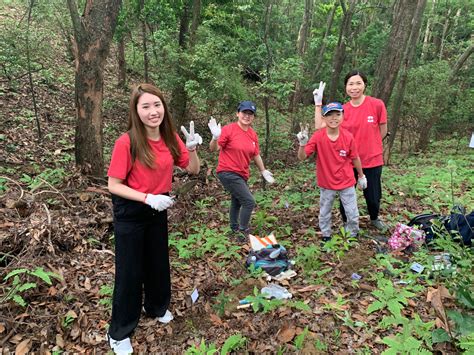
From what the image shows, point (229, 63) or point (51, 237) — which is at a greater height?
point (229, 63)

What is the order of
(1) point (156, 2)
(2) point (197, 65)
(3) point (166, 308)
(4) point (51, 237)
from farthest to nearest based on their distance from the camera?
(1) point (156, 2) < (2) point (197, 65) < (4) point (51, 237) < (3) point (166, 308)

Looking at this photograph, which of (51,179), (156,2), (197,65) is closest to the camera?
(51,179)

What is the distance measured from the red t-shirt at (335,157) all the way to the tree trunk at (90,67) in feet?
10.9

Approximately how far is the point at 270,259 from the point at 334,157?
4.87 feet

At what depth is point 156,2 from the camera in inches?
400

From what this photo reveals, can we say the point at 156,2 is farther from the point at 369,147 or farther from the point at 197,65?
the point at 369,147

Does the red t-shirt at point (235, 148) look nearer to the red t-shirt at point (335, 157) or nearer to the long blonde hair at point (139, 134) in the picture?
the red t-shirt at point (335, 157)

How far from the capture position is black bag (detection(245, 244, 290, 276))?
4059 mm

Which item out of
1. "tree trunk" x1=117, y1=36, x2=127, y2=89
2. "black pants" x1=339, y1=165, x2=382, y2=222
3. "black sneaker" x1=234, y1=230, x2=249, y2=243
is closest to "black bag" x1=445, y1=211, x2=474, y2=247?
"black pants" x1=339, y1=165, x2=382, y2=222

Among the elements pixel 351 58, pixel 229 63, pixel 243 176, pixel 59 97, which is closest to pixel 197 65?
pixel 229 63

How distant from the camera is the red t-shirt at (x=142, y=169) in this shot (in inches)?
108

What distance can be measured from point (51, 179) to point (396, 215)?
18.8ft

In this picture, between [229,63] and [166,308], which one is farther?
[229,63]

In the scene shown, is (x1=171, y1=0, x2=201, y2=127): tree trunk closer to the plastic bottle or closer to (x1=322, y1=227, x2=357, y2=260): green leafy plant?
(x1=322, y1=227, x2=357, y2=260): green leafy plant
